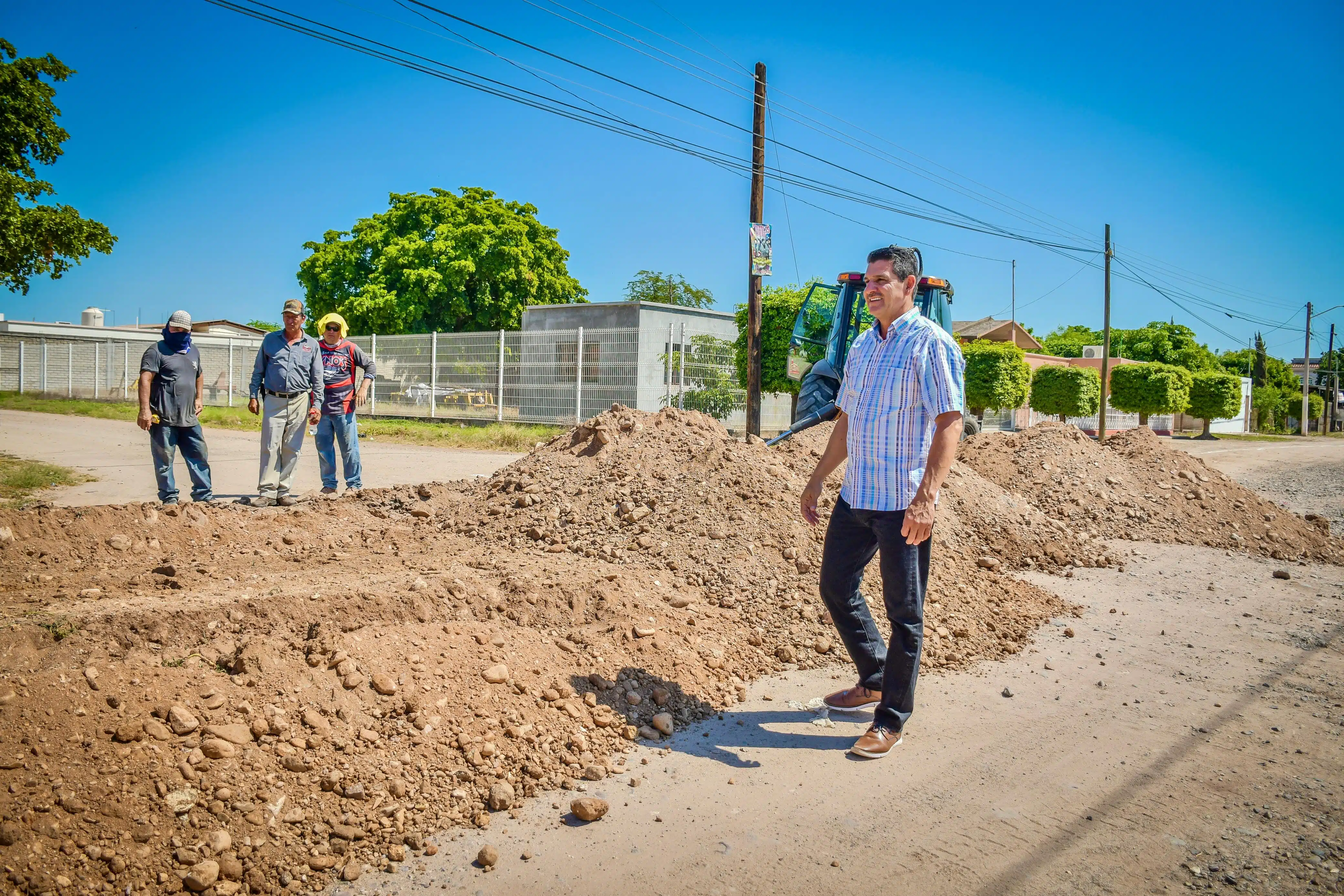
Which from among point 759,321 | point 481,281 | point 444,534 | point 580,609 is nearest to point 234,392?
point 481,281

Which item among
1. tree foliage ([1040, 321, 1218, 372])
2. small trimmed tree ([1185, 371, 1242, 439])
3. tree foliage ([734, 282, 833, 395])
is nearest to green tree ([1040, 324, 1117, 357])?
tree foliage ([1040, 321, 1218, 372])

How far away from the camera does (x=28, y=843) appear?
2328 millimetres

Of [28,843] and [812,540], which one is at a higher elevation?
[812,540]

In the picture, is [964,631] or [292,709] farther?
[964,631]

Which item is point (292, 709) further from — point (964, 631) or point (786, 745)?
point (964, 631)

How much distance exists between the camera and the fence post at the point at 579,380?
59.8ft

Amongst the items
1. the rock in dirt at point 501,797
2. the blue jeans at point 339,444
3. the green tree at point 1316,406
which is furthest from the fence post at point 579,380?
the green tree at point 1316,406

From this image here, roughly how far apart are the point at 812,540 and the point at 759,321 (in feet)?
29.2

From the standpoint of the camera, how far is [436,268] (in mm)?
37156

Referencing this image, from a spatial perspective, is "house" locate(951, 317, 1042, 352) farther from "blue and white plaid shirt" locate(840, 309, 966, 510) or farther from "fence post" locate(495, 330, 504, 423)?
"blue and white plaid shirt" locate(840, 309, 966, 510)

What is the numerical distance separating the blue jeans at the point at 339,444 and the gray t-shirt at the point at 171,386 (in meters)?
1.07

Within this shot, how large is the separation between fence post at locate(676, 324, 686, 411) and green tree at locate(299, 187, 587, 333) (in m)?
21.2

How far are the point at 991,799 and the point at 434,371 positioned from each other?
2023 centimetres

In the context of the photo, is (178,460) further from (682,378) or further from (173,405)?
(682,378)
